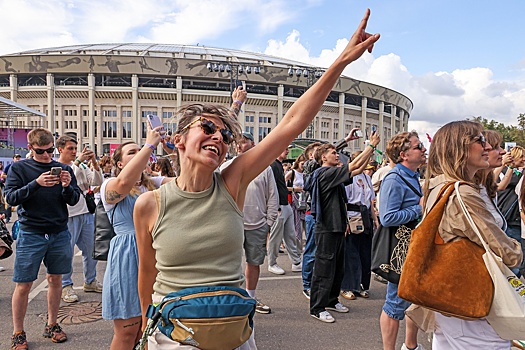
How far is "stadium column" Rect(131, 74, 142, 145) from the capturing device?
2162 inches

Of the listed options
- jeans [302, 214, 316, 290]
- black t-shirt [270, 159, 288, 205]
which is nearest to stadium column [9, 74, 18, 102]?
black t-shirt [270, 159, 288, 205]

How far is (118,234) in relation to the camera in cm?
318

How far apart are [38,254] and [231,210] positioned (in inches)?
120

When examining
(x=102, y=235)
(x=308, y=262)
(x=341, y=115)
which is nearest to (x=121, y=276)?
(x=102, y=235)

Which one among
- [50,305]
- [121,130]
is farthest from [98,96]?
[50,305]

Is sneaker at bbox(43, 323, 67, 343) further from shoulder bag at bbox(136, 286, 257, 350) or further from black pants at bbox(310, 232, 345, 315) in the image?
shoulder bag at bbox(136, 286, 257, 350)

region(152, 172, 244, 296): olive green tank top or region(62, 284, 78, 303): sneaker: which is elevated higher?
region(152, 172, 244, 296): olive green tank top

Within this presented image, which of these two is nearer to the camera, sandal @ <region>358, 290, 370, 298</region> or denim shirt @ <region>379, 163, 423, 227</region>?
denim shirt @ <region>379, 163, 423, 227</region>

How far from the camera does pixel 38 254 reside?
3.90m

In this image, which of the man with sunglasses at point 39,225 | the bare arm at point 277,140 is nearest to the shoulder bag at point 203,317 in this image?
the bare arm at point 277,140

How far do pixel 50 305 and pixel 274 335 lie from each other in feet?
7.81

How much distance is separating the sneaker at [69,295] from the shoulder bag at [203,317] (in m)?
4.13

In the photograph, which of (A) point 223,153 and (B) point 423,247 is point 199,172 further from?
(B) point 423,247

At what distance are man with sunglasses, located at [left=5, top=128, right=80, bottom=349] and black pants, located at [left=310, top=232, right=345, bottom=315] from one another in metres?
2.81
